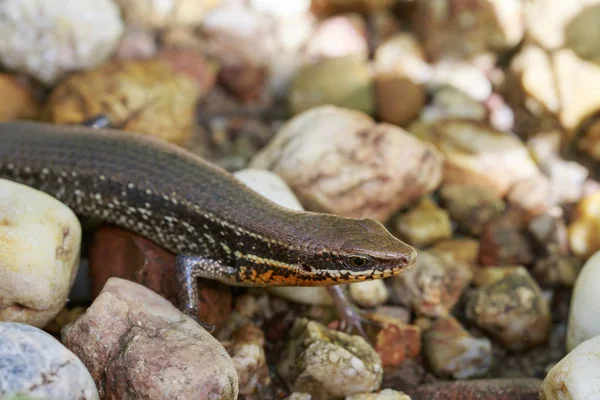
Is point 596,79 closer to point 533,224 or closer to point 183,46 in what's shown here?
point 533,224

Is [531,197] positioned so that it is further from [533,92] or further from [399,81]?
[399,81]

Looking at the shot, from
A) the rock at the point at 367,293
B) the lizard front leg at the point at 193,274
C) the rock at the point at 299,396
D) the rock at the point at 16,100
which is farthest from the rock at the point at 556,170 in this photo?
the rock at the point at 16,100

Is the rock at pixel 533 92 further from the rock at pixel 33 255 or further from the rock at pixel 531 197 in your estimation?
the rock at pixel 33 255

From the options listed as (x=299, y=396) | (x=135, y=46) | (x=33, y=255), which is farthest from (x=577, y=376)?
(x=135, y=46)

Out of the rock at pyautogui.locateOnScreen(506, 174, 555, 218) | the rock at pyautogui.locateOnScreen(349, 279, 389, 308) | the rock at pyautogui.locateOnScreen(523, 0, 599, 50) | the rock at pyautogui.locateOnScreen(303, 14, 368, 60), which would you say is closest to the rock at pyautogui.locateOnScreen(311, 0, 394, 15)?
the rock at pyautogui.locateOnScreen(303, 14, 368, 60)

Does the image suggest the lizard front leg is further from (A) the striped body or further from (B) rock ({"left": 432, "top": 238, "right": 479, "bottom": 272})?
(B) rock ({"left": 432, "top": 238, "right": 479, "bottom": 272})

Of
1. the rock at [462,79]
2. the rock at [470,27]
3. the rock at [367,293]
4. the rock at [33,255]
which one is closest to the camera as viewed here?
the rock at [33,255]
